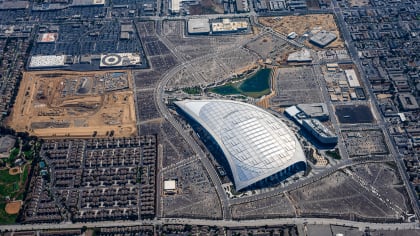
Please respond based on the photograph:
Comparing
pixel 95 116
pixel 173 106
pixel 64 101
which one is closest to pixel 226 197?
pixel 173 106

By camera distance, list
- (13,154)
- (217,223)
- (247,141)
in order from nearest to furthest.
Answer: (217,223), (247,141), (13,154)

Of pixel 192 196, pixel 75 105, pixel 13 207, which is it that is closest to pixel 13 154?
pixel 13 207

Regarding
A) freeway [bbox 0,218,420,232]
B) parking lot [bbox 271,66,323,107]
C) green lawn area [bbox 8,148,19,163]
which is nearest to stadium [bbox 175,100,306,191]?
freeway [bbox 0,218,420,232]

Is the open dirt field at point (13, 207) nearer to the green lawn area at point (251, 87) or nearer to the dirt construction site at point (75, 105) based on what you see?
the dirt construction site at point (75, 105)

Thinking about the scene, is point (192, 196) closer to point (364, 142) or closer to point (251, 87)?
point (251, 87)

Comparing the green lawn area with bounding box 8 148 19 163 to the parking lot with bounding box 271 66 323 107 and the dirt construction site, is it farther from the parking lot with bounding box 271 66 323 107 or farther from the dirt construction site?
the parking lot with bounding box 271 66 323 107

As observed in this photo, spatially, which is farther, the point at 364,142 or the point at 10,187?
the point at 364,142
